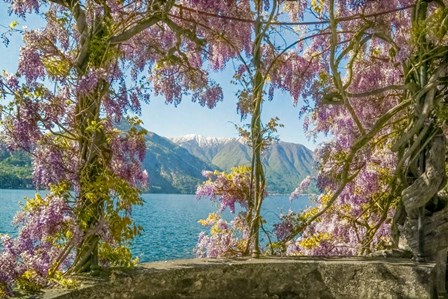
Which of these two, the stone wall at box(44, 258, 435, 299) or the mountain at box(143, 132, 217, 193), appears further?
the mountain at box(143, 132, 217, 193)

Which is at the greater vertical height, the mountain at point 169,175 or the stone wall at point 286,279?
the mountain at point 169,175

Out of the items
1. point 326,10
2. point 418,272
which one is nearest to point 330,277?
point 418,272

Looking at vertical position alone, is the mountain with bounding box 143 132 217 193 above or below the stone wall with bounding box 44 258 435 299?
above

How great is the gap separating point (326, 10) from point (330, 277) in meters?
3.79

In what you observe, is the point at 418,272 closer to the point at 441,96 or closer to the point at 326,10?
the point at 441,96

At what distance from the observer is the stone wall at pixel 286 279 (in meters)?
3.18

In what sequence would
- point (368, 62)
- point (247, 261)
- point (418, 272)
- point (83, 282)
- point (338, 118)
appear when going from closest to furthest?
point (83, 282) → point (418, 272) → point (247, 261) → point (368, 62) → point (338, 118)

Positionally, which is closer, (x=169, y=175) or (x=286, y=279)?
(x=286, y=279)

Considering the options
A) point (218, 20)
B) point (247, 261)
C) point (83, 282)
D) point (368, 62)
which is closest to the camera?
point (83, 282)

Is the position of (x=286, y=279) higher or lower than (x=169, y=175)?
lower

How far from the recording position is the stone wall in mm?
3182

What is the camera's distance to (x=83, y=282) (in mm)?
2908

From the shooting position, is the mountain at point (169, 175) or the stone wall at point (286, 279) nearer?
the stone wall at point (286, 279)

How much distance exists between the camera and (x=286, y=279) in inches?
134
